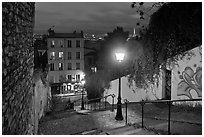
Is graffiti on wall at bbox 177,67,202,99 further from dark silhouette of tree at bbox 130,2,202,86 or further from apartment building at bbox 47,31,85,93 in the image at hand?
apartment building at bbox 47,31,85,93

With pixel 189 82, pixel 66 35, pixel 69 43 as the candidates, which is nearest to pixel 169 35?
pixel 189 82

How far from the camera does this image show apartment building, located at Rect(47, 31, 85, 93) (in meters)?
28.5

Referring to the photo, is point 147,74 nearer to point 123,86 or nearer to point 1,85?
point 123,86

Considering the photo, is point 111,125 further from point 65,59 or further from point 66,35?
point 66,35

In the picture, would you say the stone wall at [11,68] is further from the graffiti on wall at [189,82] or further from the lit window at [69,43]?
the lit window at [69,43]

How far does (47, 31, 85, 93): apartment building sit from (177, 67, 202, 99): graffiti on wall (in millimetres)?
22113

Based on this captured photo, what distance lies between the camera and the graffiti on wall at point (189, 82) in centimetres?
729

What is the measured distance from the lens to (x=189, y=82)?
768 cm

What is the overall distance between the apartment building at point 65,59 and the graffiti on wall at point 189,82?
2211cm

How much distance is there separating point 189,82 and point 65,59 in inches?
913

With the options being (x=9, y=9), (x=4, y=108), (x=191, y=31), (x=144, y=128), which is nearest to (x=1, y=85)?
(x=4, y=108)

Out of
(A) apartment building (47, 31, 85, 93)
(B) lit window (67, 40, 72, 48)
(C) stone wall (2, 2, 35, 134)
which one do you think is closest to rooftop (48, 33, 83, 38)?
(A) apartment building (47, 31, 85, 93)

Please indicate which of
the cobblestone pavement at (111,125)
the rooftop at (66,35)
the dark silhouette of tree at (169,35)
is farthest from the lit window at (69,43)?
the cobblestone pavement at (111,125)

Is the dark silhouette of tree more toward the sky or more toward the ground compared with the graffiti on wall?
more toward the sky
